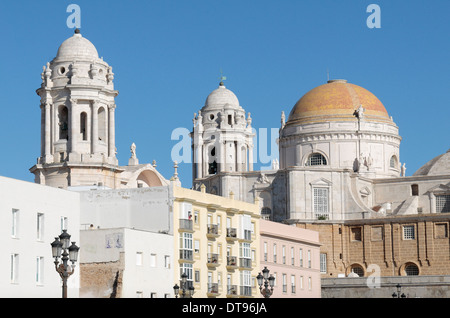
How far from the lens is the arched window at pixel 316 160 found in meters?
115

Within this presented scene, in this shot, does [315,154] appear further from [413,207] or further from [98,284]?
[98,284]

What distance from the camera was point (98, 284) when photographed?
6053cm

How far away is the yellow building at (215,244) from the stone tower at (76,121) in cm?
1081

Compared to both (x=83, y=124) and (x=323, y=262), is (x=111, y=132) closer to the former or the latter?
(x=83, y=124)

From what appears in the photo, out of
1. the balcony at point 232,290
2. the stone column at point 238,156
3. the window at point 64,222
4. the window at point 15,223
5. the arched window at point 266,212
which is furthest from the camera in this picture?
the stone column at point 238,156

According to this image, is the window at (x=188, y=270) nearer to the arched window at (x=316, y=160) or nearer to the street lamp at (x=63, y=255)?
the street lamp at (x=63, y=255)

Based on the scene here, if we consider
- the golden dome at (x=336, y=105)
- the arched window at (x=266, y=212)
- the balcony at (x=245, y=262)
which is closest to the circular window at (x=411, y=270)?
the arched window at (x=266, y=212)

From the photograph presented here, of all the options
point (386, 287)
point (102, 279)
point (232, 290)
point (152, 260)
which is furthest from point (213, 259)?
point (386, 287)

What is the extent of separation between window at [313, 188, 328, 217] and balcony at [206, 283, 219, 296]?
3394 centimetres

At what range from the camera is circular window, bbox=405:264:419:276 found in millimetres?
100238

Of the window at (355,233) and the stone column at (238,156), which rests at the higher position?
the stone column at (238,156)

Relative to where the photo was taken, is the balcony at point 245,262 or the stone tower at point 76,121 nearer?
the balcony at point 245,262
